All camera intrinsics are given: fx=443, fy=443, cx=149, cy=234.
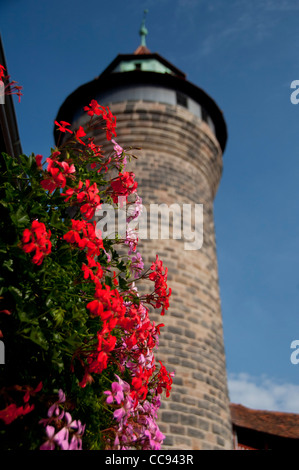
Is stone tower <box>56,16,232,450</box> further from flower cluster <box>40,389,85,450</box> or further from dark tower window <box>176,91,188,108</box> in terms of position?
flower cluster <box>40,389,85,450</box>

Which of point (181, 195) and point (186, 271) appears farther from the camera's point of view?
point (181, 195)

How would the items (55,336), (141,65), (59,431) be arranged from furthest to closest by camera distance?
(141,65)
(55,336)
(59,431)

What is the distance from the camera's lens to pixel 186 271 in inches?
298

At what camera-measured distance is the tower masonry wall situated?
254 inches

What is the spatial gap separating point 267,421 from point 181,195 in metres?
5.79

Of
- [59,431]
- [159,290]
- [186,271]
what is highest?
[186,271]

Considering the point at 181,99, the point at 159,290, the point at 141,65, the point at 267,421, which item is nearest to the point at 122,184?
the point at 159,290

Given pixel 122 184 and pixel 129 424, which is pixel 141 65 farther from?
pixel 129 424

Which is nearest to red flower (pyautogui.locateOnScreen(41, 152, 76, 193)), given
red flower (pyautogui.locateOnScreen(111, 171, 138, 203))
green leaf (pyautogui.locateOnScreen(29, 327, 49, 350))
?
red flower (pyautogui.locateOnScreen(111, 171, 138, 203))

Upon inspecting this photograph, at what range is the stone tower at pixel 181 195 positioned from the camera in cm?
657

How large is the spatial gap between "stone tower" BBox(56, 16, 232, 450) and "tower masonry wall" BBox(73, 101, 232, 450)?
15 mm

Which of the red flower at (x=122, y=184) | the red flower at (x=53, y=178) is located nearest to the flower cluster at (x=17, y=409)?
the red flower at (x=53, y=178)
